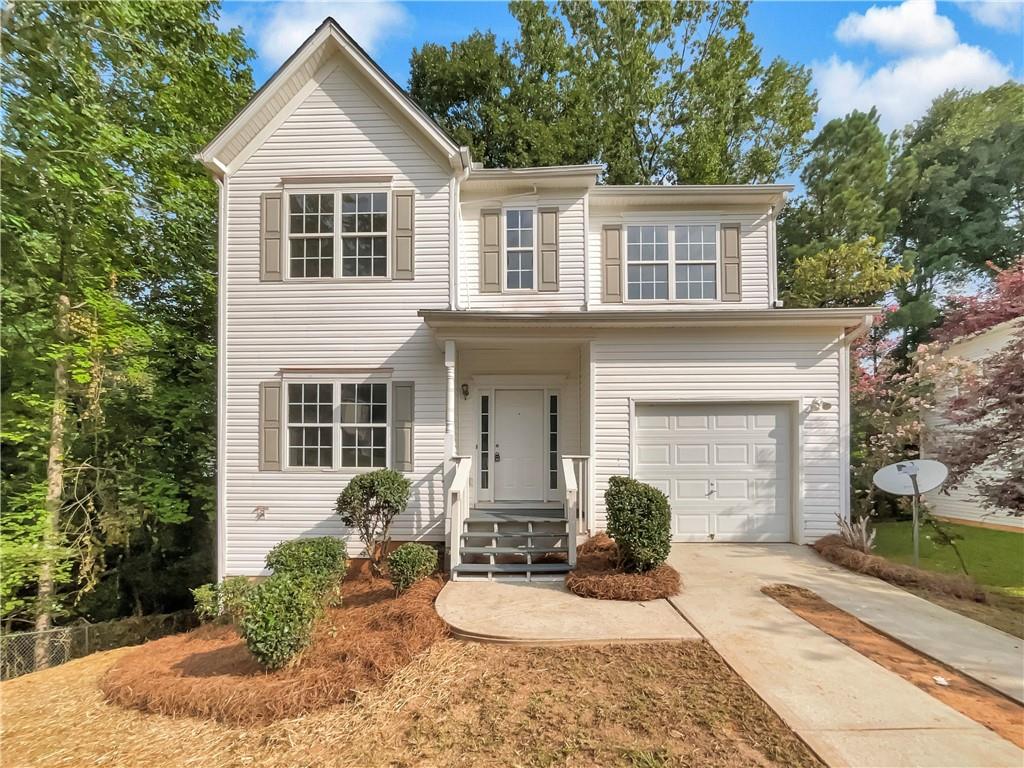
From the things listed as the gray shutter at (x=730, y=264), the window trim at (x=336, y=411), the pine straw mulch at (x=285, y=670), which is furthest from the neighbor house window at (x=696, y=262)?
the pine straw mulch at (x=285, y=670)

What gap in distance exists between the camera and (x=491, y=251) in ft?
27.7

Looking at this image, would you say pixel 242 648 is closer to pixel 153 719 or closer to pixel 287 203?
pixel 153 719

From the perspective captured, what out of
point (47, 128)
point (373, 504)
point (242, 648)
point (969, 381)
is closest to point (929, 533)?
point (969, 381)

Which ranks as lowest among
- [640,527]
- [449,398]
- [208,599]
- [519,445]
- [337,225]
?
[208,599]

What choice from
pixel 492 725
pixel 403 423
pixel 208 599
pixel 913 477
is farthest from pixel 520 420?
pixel 913 477

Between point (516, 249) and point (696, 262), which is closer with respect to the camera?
point (516, 249)

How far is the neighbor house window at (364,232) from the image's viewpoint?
779cm

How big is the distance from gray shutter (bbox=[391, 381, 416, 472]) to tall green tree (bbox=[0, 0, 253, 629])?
639 cm

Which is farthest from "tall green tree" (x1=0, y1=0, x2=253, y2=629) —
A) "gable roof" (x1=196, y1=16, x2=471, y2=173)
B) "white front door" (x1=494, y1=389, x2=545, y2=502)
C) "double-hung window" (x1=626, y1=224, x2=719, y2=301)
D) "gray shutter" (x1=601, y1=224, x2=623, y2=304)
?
"double-hung window" (x1=626, y1=224, x2=719, y2=301)

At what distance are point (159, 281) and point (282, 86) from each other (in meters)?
6.45

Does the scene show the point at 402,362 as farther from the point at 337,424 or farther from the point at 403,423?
the point at 337,424

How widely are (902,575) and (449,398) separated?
6869mm

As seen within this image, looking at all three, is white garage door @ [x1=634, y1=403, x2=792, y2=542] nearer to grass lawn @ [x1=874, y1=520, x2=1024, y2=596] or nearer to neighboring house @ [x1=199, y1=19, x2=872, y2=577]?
neighboring house @ [x1=199, y1=19, x2=872, y2=577]

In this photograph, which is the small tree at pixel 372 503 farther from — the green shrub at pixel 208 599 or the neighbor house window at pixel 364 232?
the neighbor house window at pixel 364 232
